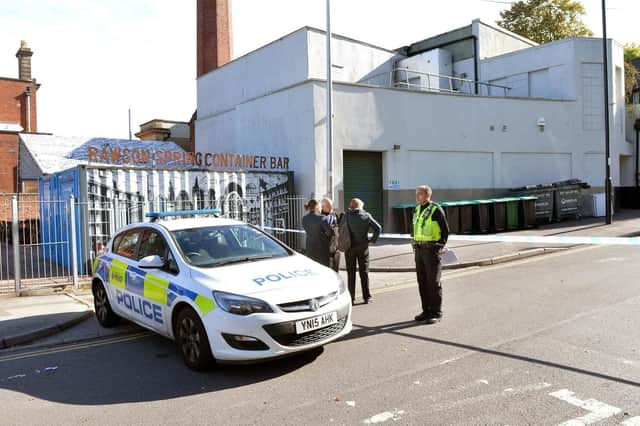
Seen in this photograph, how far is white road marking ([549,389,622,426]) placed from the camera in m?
3.75

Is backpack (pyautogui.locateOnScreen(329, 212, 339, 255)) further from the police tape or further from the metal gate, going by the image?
the metal gate

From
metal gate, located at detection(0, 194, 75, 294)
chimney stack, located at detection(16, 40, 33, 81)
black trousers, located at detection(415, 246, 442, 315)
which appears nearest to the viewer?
black trousers, located at detection(415, 246, 442, 315)

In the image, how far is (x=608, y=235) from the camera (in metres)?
16.0

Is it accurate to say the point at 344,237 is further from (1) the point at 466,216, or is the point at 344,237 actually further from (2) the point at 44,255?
(1) the point at 466,216

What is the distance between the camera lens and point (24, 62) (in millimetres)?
34000

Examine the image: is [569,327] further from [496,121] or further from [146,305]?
[496,121]

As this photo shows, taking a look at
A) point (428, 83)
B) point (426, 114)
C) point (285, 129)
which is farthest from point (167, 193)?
point (428, 83)

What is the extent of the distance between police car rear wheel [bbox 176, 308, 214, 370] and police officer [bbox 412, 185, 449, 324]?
9.99ft

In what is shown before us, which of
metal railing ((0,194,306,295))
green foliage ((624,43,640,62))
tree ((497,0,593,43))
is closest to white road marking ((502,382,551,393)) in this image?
metal railing ((0,194,306,295))

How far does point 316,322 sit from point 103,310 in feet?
12.7

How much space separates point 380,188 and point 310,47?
6.83 meters

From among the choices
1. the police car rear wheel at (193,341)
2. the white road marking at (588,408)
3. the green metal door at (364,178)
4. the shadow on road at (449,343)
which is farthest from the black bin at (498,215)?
the police car rear wheel at (193,341)

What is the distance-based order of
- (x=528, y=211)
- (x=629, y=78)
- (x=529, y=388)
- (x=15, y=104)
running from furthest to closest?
(x=15, y=104)
(x=629, y=78)
(x=528, y=211)
(x=529, y=388)

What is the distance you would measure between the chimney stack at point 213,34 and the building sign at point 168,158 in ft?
50.6
